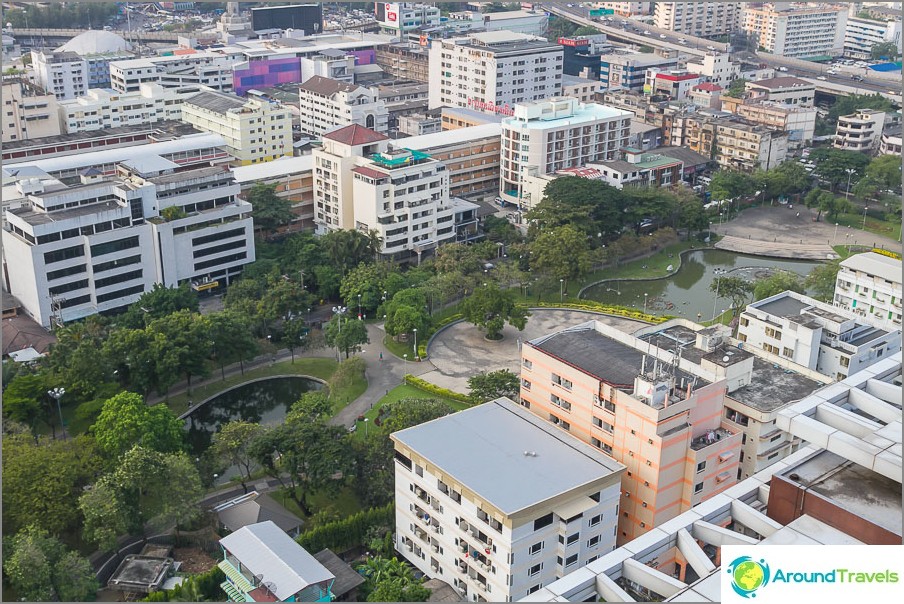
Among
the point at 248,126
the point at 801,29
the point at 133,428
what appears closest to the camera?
the point at 133,428

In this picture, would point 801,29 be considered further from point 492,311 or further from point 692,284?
point 492,311

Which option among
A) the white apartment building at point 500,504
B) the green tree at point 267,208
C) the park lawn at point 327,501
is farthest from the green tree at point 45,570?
the green tree at point 267,208

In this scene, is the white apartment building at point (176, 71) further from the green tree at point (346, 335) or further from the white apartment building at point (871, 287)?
the white apartment building at point (871, 287)

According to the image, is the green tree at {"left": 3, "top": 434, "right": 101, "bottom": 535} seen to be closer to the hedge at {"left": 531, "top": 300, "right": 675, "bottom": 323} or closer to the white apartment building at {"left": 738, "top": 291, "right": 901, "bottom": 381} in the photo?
the white apartment building at {"left": 738, "top": 291, "right": 901, "bottom": 381}

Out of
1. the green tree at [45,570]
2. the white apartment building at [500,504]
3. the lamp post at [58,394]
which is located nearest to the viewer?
the green tree at [45,570]

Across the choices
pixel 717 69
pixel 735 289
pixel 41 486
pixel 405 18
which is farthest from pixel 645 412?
pixel 405 18

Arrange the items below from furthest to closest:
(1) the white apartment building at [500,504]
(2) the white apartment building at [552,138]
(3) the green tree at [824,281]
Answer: (2) the white apartment building at [552,138]
(3) the green tree at [824,281]
(1) the white apartment building at [500,504]
